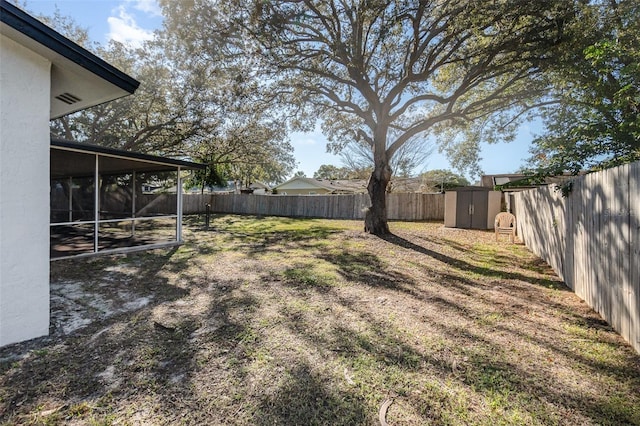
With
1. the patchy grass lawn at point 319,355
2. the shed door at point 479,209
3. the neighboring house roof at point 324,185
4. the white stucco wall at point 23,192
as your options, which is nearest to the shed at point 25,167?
the white stucco wall at point 23,192

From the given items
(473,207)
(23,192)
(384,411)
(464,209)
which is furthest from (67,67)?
(473,207)

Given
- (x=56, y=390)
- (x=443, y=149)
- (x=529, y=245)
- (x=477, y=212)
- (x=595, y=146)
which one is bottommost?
(x=56, y=390)

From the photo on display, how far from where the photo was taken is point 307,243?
28.4 feet

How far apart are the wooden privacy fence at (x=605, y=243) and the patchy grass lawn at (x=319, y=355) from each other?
10.5 inches

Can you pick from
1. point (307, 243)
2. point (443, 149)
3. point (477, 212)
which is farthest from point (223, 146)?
point (477, 212)

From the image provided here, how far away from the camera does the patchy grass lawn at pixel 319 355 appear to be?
6.63ft

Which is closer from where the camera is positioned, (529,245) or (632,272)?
(632,272)

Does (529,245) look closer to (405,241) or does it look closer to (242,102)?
(405,241)

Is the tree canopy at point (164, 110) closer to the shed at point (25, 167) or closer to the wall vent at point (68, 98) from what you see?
the wall vent at point (68, 98)

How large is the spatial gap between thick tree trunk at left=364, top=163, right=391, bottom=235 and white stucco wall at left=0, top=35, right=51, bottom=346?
7992 millimetres

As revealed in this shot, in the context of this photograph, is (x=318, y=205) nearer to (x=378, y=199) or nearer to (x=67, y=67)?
(x=378, y=199)

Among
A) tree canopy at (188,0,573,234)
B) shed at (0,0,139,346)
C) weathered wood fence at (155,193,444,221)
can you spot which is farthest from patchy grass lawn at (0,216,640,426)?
weathered wood fence at (155,193,444,221)

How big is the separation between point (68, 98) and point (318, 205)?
14.4 m

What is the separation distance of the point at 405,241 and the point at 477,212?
5.48m
